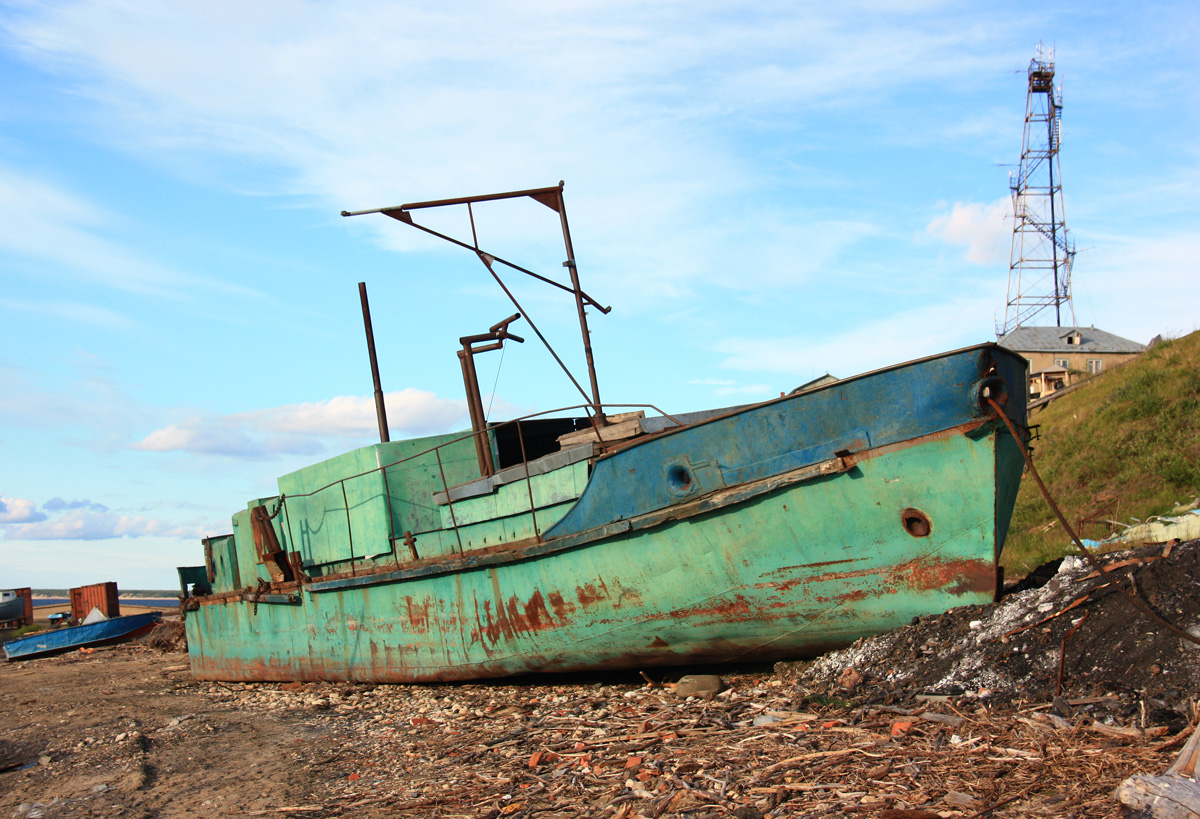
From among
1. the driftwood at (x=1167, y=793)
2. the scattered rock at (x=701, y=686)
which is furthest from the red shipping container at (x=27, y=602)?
the driftwood at (x=1167, y=793)

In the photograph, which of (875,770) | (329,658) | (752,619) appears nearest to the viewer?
(875,770)

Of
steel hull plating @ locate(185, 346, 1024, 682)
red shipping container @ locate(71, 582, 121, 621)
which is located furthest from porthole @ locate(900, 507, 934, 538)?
red shipping container @ locate(71, 582, 121, 621)

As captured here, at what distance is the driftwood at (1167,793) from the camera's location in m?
3.46

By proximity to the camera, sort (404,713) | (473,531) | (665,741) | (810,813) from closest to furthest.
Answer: (810,813)
(665,741)
(404,713)
(473,531)

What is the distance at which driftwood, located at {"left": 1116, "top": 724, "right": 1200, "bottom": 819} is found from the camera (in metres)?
3.46

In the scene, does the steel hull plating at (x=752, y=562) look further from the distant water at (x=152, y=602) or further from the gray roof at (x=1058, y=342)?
the distant water at (x=152, y=602)

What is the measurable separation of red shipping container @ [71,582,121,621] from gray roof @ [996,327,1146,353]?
119ft

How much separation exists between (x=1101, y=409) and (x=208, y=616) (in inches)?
714

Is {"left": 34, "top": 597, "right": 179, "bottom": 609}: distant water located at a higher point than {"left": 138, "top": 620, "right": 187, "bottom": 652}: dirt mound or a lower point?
higher

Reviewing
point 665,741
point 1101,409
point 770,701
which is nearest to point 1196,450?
point 1101,409

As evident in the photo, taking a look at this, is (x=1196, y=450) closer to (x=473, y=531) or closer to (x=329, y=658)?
(x=473, y=531)

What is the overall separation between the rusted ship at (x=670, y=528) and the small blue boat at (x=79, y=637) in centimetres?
1566

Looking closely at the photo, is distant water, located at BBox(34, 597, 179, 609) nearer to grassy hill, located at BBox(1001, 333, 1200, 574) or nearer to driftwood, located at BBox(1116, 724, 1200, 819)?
grassy hill, located at BBox(1001, 333, 1200, 574)

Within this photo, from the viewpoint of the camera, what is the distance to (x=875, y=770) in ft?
14.9
